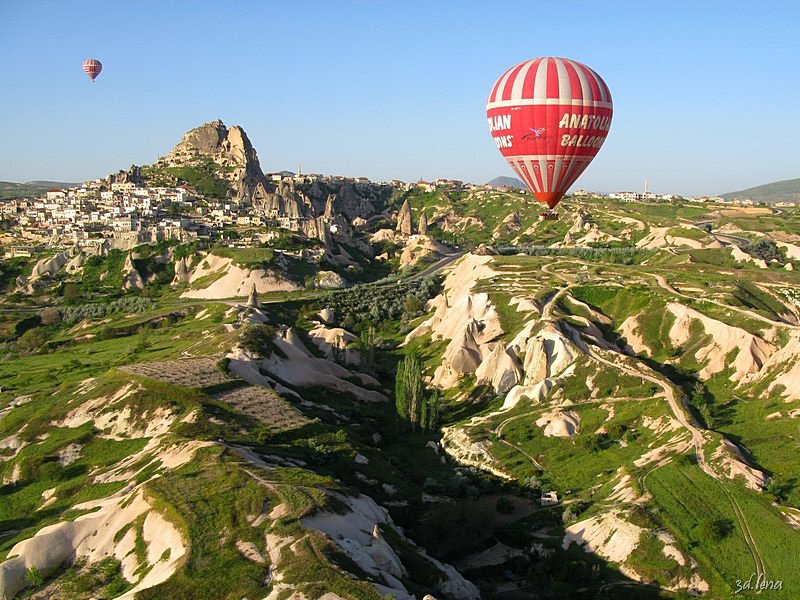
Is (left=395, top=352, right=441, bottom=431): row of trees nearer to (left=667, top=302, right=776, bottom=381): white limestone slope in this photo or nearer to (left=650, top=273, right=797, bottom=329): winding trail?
(left=667, top=302, right=776, bottom=381): white limestone slope

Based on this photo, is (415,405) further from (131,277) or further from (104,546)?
(131,277)

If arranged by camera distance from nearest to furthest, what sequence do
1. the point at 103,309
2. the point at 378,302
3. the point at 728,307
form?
the point at 728,307 < the point at 103,309 < the point at 378,302

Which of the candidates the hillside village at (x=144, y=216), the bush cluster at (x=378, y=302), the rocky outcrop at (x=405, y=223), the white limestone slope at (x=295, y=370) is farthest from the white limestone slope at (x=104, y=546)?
the rocky outcrop at (x=405, y=223)

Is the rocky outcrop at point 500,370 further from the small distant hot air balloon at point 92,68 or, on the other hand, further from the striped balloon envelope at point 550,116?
the small distant hot air balloon at point 92,68

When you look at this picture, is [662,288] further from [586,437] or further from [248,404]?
[248,404]

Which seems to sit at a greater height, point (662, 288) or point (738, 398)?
point (662, 288)

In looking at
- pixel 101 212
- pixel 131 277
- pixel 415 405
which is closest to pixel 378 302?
pixel 131 277

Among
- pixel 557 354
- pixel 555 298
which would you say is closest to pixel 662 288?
pixel 555 298

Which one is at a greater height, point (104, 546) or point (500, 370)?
point (104, 546)
